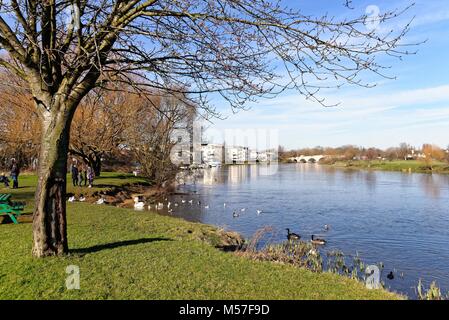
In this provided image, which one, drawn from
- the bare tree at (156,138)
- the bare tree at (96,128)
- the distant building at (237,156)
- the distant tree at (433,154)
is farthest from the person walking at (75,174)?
the distant building at (237,156)

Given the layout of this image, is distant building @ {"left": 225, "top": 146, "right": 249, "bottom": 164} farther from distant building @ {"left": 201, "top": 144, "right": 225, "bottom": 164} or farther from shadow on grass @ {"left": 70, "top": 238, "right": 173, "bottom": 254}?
shadow on grass @ {"left": 70, "top": 238, "right": 173, "bottom": 254}

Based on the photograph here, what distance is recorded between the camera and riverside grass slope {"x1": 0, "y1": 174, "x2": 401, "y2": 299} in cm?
614

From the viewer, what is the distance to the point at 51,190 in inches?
307

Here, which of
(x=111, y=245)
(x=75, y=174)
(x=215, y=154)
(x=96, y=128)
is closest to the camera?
(x=111, y=245)

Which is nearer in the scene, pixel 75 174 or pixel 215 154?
pixel 75 174

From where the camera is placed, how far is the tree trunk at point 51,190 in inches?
303

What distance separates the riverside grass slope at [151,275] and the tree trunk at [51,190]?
1.07 ft

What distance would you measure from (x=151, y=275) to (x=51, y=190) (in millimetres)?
2665

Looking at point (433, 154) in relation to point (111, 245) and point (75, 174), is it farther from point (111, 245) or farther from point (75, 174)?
point (111, 245)

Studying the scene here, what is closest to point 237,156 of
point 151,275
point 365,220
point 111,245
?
point 365,220

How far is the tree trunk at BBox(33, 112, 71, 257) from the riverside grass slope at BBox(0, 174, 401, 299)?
0.33 m

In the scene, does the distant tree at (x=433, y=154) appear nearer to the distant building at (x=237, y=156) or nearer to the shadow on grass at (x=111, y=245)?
the distant building at (x=237, y=156)

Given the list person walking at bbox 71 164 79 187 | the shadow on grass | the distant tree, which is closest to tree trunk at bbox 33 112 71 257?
the shadow on grass

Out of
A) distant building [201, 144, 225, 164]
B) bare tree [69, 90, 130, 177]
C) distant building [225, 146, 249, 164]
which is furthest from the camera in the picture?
distant building [225, 146, 249, 164]
